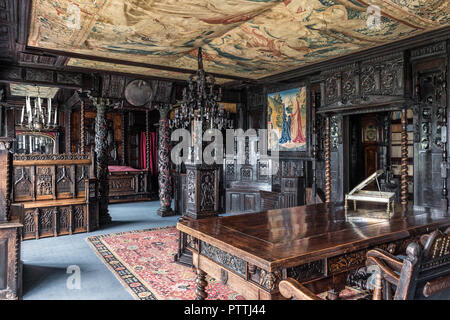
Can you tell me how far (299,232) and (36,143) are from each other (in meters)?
12.6

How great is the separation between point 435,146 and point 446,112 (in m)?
0.54

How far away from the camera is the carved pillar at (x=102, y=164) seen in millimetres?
7203

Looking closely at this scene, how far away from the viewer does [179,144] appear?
476 inches

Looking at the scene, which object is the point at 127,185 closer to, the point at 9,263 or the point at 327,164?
the point at 327,164

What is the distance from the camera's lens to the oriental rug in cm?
359

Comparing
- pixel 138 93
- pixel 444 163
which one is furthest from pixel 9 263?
pixel 444 163

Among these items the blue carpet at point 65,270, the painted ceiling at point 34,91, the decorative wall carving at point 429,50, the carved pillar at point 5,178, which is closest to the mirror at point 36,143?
the painted ceiling at point 34,91

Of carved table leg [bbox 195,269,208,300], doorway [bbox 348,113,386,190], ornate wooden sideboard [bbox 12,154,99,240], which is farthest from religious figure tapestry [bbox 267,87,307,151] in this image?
carved table leg [bbox 195,269,208,300]

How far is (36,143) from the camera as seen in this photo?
40.4 feet

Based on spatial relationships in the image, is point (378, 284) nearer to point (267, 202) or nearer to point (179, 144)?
point (267, 202)

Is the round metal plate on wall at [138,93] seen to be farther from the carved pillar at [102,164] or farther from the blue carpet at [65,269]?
the blue carpet at [65,269]

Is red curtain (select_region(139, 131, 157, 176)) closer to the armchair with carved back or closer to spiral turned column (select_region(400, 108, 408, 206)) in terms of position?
spiral turned column (select_region(400, 108, 408, 206))

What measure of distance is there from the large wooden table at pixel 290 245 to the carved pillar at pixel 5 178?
2.14 meters

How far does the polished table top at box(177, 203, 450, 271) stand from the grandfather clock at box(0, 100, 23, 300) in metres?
2.09
